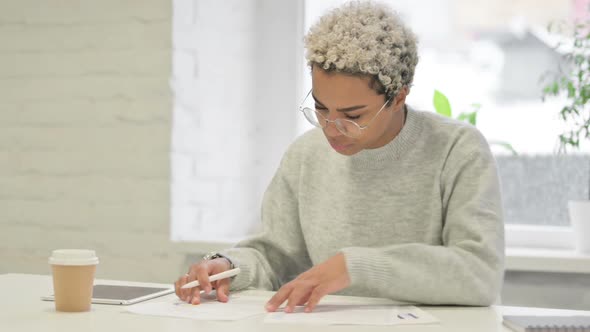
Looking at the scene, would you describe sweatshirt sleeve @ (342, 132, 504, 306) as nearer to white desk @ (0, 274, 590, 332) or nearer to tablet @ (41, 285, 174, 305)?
white desk @ (0, 274, 590, 332)

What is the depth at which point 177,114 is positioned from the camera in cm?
233

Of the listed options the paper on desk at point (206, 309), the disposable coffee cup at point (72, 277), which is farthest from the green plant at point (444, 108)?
the disposable coffee cup at point (72, 277)

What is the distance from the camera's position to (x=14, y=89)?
248 cm

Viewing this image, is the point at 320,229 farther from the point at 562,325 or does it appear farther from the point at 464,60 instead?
the point at 464,60

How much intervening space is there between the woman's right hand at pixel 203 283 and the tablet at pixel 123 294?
6cm

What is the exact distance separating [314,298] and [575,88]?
1205 millimetres

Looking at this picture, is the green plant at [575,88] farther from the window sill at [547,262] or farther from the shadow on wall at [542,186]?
the window sill at [547,262]

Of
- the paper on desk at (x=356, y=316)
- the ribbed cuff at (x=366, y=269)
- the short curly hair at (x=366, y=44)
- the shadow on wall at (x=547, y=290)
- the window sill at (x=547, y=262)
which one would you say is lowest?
the shadow on wall at (x=547, y=290)

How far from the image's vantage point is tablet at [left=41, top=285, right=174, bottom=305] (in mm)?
1355

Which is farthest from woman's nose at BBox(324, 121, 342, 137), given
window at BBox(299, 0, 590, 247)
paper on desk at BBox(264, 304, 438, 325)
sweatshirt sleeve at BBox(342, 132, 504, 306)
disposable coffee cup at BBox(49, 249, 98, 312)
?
window at BBox(299, 0, 590, 247)

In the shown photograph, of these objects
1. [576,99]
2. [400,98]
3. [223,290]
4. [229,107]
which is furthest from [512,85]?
[223,290]

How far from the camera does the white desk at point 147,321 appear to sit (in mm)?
1151

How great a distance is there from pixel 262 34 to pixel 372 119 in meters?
1.16

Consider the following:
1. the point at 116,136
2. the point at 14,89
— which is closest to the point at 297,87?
the point at 116,136
